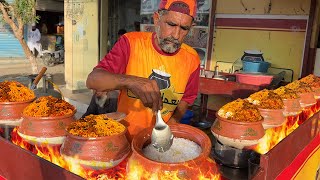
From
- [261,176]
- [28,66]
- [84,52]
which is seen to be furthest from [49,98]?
[28,66]

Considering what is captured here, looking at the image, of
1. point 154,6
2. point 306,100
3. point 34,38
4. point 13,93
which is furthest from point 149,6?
point 34,38

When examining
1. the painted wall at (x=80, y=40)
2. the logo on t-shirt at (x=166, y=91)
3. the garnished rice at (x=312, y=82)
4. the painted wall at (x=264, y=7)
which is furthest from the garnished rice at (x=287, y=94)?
the painted wall at (x=80, y=40)

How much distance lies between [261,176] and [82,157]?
807 millimetres

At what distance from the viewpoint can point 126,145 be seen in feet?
4.55

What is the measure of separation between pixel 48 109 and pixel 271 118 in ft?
4.57

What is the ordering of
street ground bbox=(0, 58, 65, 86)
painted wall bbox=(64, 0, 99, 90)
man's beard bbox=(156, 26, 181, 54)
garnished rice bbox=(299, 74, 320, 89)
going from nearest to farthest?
1. man's beard bbox=(156, 26, 181, 54)
2. garnished rice bbox=(299, 74, 320, 89)
3. painted wall bbox=(64, 0, 99, 90)
4. street ground bbox=(0, 58, 65, 86)

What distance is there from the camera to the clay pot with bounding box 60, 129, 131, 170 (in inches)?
50.8

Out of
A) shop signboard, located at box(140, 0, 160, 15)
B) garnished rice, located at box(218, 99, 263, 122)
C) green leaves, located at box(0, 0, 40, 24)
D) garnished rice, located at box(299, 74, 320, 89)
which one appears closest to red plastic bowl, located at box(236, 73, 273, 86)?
garnished rice, located at box(299, 74, 320, 89)

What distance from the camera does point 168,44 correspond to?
6.09 ft

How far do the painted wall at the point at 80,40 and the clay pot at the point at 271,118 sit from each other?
20.8ft

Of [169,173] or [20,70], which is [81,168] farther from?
[20,70]

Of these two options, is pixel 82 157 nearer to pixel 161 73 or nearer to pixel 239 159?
pixel 161 73

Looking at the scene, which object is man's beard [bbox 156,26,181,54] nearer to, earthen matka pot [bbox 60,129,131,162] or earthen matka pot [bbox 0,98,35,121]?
earthen matka pot [bbox 60,129,131,162]

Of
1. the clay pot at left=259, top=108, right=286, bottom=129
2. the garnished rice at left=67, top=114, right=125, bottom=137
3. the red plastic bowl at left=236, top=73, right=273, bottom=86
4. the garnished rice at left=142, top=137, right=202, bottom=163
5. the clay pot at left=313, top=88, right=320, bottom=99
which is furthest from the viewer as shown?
the red plastic bowl at left=236, top=73, right=273, bottom=86
